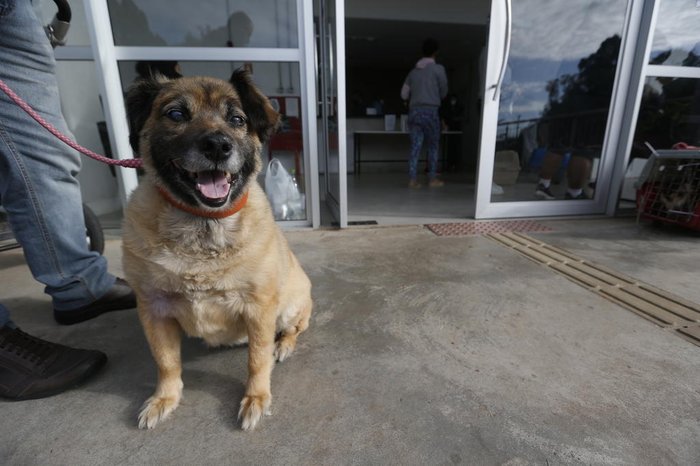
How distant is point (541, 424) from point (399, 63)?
13176mm

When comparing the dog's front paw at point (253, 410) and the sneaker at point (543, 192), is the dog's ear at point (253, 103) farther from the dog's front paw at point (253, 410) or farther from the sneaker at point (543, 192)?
the sneaker at point (543, 192)

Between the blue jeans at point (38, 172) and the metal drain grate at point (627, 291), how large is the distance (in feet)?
10.3

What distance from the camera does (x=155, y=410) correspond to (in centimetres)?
125

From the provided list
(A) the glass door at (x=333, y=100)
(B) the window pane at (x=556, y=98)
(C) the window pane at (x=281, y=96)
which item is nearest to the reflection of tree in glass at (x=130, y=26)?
(C) the window pane at (x=281, y=96)

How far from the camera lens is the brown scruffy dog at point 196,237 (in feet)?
3.92

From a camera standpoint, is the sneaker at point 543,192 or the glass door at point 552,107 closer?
the glass door at point 552,107

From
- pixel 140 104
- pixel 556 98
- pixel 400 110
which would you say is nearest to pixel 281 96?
pixel 140 104

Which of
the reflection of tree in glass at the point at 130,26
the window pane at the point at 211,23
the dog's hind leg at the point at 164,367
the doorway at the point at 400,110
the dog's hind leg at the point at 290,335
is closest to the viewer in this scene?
the dog's hind leg at the point at 164,367

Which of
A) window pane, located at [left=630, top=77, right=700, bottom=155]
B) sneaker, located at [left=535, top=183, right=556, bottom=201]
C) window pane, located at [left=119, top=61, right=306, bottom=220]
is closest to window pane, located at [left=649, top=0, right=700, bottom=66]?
window pane, located at [left=630, top=77, right=700, bottom=155]

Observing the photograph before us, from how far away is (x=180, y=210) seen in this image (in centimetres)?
124

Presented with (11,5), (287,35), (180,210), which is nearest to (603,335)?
(180,210)

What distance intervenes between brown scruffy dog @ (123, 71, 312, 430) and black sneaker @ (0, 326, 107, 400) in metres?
0.40

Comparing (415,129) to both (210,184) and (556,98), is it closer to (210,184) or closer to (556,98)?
(556,98)

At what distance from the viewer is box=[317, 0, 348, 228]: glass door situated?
10.9 ft
